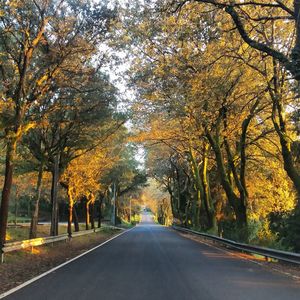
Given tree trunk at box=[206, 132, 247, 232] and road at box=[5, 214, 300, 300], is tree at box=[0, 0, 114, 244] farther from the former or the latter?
tree trunk at box=[206, 132, 247, 232]

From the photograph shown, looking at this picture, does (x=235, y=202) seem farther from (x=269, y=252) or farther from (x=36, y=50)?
(x=36, y=50)

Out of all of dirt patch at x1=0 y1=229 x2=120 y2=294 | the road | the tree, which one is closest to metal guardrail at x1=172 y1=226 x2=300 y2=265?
the road

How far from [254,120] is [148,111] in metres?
7.15

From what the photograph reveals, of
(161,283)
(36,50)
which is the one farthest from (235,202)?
(161,283)

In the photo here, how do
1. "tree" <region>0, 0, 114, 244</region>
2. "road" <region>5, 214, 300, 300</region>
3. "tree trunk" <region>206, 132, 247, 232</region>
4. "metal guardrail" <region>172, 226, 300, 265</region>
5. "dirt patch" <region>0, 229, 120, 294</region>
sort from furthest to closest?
"tree trunk" <region>206, 132, 247, 232</region> < "tree" <region>0, 0, 114, 244</region> < "metal guardrail" <region>172, 226, 300, 265</region> < "dirt patch" <region>0, 229, 120, 294</region> < "road" <region>5, 214, 300, 300</region>

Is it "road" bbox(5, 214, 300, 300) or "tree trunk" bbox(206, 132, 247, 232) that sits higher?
"tree trunk" bbox(206, 132, 247, 232)

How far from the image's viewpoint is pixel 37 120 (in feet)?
73.0

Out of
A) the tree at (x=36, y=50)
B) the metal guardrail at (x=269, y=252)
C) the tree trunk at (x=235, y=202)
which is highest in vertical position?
the tree at (x=36, y=50)

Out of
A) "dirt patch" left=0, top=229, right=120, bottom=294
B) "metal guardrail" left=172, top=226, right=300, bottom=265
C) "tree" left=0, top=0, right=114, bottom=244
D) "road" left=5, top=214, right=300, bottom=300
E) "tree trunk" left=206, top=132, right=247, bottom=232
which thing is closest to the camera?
"road" left=5, top=214, right=300, bottom=300

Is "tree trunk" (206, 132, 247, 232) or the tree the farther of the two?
"tree trunk" (206, 132, 247, 232)

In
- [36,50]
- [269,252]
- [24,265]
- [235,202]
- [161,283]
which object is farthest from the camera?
[235,202]

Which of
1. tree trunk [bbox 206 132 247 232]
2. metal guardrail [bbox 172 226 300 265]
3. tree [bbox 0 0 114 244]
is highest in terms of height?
tree [bbox 0 0 114 244]

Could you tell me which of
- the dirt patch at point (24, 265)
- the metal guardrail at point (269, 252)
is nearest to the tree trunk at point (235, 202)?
the metal guardrail at point (269, 252)

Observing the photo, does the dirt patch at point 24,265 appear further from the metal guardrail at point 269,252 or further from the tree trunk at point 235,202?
the tree trunk at point 235,202
